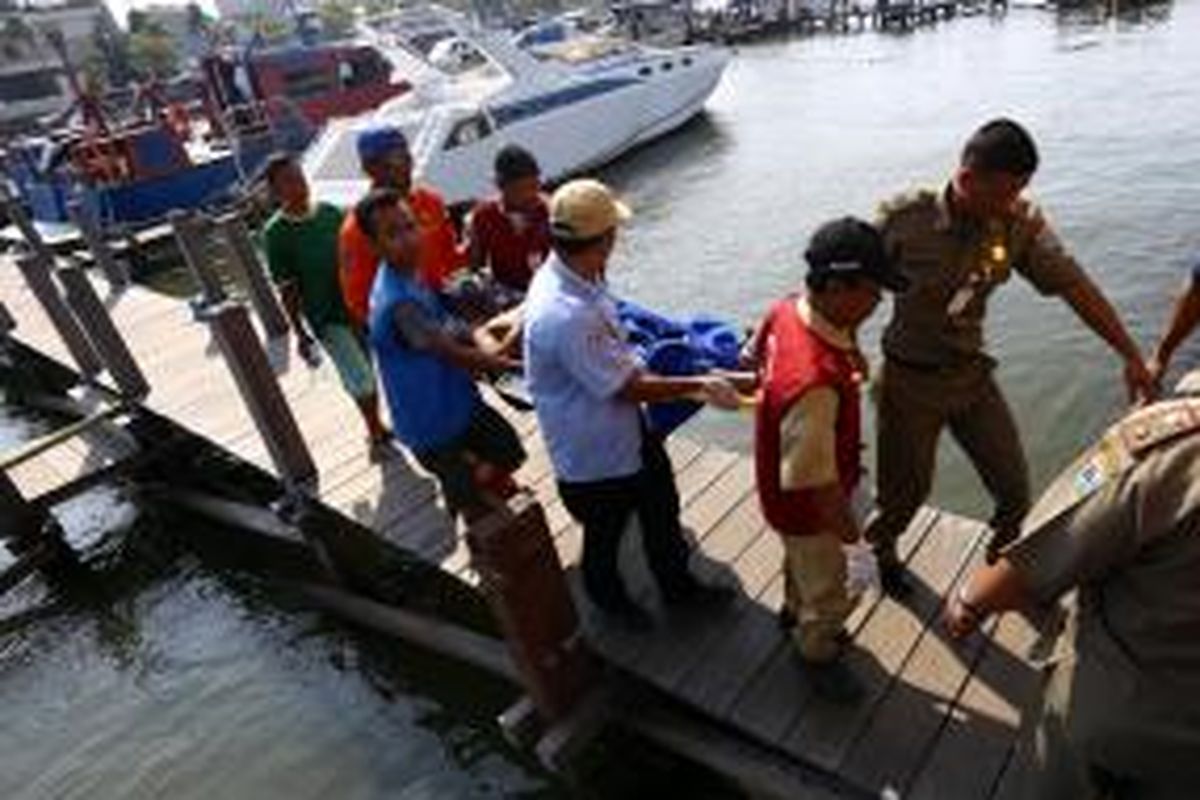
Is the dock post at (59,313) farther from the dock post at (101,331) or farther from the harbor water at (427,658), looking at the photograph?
the harbor water at (427,658)

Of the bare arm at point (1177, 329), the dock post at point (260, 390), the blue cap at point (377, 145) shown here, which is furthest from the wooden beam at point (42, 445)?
the bare arm at point (1177, 329)

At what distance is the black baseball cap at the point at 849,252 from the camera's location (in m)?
3.04

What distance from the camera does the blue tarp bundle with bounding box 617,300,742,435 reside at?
4.37m

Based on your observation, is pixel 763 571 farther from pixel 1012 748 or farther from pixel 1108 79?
pixel 1108 79

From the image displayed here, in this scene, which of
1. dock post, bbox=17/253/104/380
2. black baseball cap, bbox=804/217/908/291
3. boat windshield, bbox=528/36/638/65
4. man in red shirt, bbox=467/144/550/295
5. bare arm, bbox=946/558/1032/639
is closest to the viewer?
bare arm, bbox=946/558/1032/639

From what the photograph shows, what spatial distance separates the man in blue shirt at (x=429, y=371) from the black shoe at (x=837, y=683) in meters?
1.51

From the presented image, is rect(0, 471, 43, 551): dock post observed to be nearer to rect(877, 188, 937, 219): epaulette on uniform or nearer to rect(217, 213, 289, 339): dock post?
rect(217, 213, 289, 339): dock post

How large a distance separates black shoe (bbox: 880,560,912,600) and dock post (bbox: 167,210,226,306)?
7.01 metres

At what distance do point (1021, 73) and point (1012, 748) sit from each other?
2743 cm

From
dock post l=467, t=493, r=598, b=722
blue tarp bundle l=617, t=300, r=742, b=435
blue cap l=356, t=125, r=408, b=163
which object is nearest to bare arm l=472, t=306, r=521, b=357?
blue tarp bundle l=617, t=300, r=742, b=435

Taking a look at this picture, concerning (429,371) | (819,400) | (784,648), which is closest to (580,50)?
(429,371)

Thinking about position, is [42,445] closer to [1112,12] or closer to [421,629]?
[421,629]

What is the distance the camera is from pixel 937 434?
13.5ft

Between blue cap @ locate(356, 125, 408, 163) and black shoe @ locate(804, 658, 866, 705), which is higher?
blue cap @ locate(356, 125, 408, 163)
